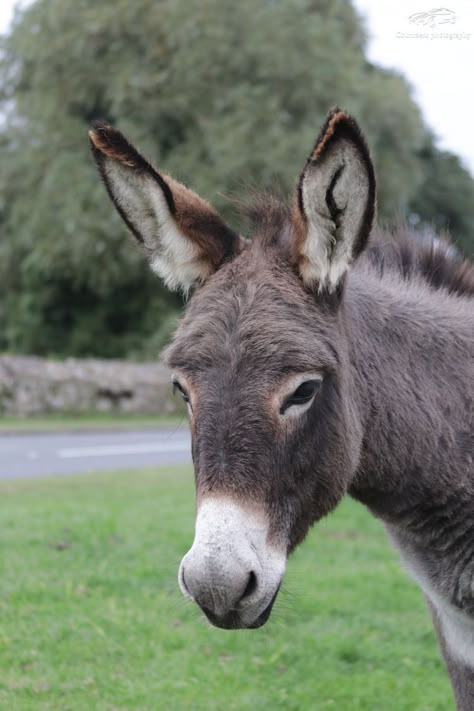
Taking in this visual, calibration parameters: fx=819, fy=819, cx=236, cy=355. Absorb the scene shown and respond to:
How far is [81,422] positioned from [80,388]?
1597 mm

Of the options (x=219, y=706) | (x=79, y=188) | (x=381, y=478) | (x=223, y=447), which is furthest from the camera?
(x=79, y=188)

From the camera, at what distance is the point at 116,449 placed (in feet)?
53.1

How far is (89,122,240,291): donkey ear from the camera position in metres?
3.03

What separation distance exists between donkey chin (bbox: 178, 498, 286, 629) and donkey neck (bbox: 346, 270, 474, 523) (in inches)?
28.4

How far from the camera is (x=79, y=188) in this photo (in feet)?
81.2

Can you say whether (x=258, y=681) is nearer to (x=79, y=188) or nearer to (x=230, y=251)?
(x=230, y=251)

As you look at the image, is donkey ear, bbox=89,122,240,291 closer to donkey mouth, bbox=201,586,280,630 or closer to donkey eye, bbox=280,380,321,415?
donkey eye, bbox=280,380,321,415

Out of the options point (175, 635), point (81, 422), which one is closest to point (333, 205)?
point (175, 635)

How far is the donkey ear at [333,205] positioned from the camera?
8.70 feet

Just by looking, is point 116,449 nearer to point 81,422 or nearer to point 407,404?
point 81,422

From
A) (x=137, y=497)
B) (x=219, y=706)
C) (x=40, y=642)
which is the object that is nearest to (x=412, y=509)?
(x=219, y=706)

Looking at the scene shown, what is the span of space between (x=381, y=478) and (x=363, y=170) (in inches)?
46.0

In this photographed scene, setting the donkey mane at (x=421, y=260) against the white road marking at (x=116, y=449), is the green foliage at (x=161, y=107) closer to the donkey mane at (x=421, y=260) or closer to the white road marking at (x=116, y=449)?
the white road marking at (x=116, y=449)

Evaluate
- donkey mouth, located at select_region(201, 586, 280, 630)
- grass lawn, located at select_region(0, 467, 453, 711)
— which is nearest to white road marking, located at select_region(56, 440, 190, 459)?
grass lawn, located at select_region(0, 467, 453, 711)
